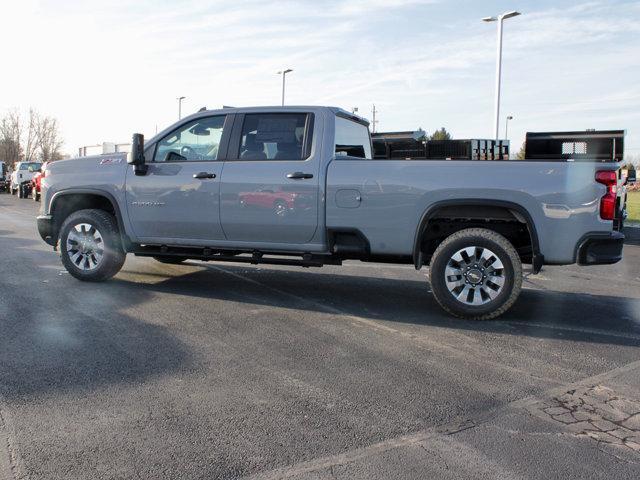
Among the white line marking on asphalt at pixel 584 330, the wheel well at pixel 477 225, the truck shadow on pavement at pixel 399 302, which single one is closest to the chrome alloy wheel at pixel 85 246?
the truck shadow on pavement at pixel 399 302

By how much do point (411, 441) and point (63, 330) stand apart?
3349 millimetres

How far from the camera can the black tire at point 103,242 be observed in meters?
7.07

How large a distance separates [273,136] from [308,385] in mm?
3278

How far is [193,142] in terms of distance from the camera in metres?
6.82

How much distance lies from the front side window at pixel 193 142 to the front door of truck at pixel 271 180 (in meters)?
0.24

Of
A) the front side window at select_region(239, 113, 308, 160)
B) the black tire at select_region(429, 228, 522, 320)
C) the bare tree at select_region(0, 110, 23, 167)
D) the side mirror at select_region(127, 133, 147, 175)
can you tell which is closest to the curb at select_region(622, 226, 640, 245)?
the black tire at select_region(429, 228, 522, 320)

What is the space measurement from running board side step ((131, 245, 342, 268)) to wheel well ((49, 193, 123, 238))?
2.50 feet

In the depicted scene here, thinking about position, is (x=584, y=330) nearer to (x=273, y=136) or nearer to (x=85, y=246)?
(x=273, y=136)

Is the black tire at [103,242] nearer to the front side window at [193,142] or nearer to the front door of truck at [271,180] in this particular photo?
the front side window at [193,142]

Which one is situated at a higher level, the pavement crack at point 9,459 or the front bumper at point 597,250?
the front bumper at point 597,250

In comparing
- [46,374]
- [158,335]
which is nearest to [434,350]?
[158,335]

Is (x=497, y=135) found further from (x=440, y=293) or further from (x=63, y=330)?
(x=63, y=330)

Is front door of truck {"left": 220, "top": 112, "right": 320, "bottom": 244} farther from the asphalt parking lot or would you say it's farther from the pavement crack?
the pavement crack

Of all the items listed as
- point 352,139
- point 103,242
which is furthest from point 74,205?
point 352,139
